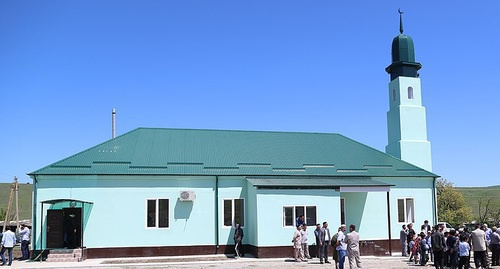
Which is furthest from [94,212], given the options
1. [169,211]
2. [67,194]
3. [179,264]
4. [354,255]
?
[354,255]

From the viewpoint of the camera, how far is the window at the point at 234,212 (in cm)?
2338

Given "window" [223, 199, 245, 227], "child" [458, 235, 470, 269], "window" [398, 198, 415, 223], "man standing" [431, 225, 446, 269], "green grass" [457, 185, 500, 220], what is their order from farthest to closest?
"green grass" [457, 185, 500, 220] → "window" [398, 198, 415, 223] → "window" [223, 199, 245, 227] → "man standing" [431, 225, 446, 269] → "child" [458, 235, 470, 269]

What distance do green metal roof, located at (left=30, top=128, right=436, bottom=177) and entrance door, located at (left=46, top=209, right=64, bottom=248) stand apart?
1.75 m

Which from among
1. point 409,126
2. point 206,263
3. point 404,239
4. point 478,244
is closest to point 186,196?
point 206,263

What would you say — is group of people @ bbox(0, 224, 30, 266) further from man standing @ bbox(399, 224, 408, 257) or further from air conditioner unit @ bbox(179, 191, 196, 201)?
man standing @ bbox(399, 224, 408, 257)

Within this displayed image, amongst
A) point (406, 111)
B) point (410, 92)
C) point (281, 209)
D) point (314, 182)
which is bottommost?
point (281, 209)

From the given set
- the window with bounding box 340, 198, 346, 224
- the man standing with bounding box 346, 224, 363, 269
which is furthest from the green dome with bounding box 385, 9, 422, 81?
the man standing with bounding box 346, 224, 363, 269

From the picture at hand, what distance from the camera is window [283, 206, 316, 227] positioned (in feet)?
72.9

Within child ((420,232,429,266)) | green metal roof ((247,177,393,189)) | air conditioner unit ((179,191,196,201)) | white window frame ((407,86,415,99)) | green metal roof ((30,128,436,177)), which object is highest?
white window frame ((407,86,415,99))

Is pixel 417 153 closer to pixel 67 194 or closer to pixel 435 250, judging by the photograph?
pixel 435 250

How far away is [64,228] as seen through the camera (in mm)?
22328

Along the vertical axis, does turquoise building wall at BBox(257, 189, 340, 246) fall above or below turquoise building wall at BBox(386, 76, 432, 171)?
below

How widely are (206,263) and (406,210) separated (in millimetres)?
11489

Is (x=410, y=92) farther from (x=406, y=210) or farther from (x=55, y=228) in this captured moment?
(x=55, y=228)
